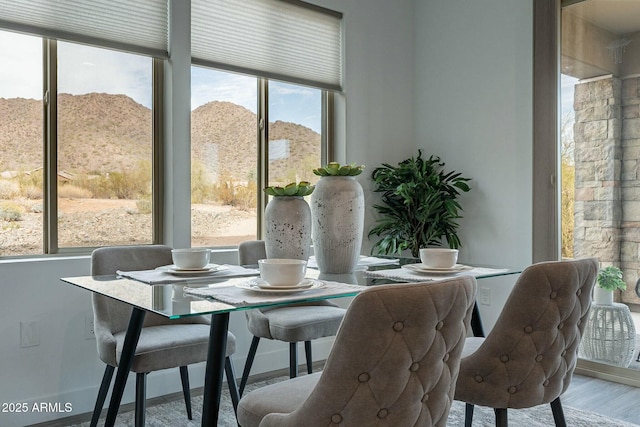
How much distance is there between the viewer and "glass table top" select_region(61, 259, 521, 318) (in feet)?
4.53

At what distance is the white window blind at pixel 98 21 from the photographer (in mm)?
2609

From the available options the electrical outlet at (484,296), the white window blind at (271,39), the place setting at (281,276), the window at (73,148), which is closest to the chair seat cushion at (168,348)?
the place setting at (281,276)

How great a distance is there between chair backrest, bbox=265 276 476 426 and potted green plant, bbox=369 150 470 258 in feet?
8.04

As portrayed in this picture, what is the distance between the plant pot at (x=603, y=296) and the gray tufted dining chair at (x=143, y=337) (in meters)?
2.24

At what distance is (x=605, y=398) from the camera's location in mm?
2988

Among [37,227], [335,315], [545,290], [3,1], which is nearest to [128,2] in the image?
[3,1]

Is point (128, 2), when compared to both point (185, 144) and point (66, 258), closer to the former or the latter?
point (185, 144)

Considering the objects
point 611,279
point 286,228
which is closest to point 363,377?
point 286,228

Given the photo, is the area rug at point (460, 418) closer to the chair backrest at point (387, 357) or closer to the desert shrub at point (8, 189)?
the desert shrub at point (8, 189)

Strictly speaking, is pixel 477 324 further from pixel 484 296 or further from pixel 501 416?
pixel 484 296

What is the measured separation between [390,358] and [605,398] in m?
2.35

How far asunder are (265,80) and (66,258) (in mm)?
1638

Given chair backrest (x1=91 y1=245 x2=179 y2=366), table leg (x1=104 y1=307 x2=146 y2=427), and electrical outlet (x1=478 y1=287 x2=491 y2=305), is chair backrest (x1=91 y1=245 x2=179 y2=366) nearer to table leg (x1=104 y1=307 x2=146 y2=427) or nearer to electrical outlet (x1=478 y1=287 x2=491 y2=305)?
table leg (x1=104 y1=307 x2=146 y2=427)

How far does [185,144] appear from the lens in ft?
10.2
